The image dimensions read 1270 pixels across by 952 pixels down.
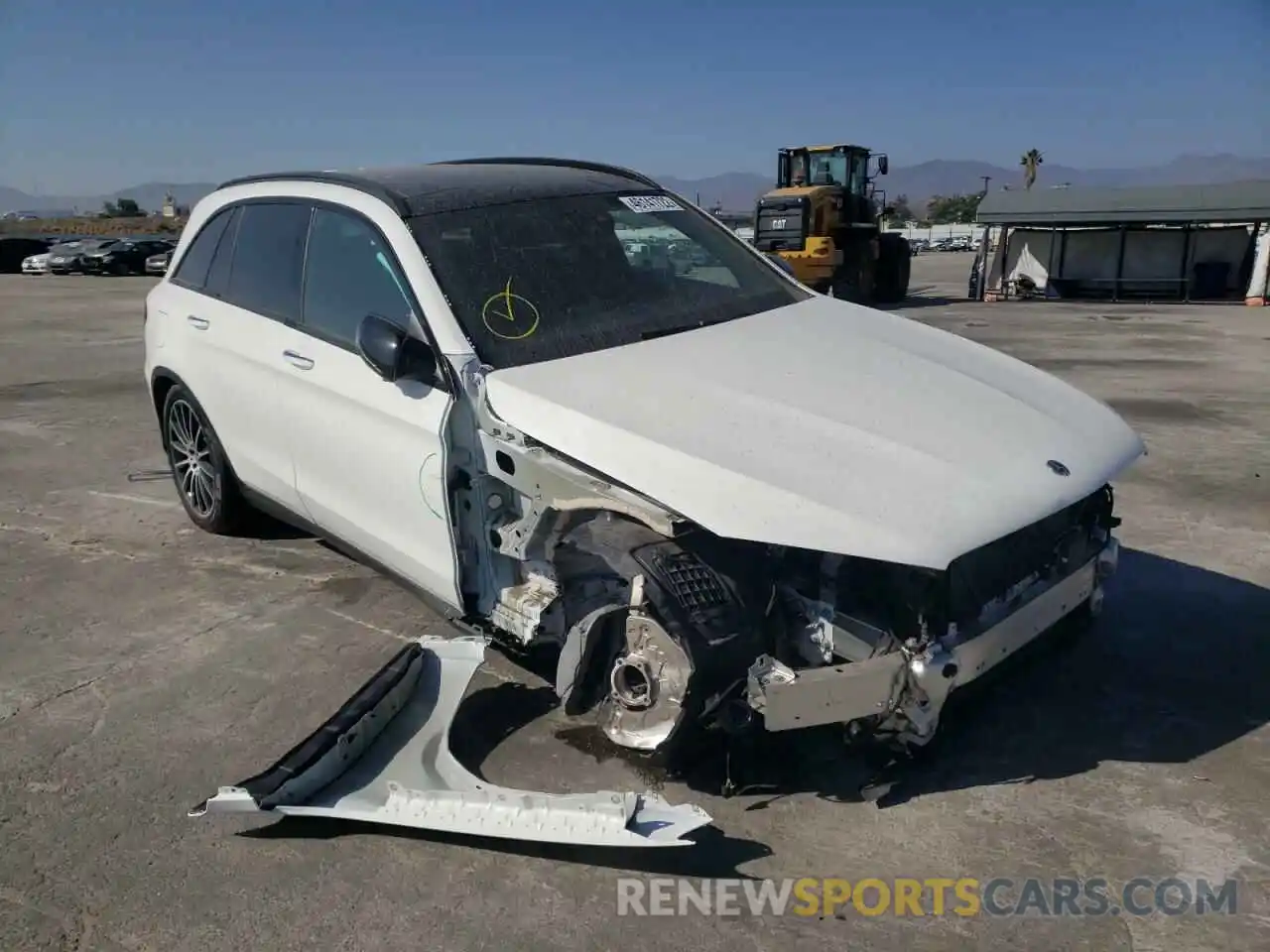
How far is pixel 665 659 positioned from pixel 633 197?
239 centimetres

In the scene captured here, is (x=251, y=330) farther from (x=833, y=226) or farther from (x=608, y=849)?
(x=833, y=226)

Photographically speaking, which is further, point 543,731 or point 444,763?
point 543,731

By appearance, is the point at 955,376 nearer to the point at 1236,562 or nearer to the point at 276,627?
the point at 1236,562

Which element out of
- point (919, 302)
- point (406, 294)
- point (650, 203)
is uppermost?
point (650, 203)

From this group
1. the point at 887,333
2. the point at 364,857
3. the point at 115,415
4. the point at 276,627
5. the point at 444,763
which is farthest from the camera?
the point at 115,415

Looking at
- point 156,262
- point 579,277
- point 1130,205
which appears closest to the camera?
point 579,277

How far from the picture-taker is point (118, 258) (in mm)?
33906

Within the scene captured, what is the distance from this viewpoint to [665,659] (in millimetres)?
2990

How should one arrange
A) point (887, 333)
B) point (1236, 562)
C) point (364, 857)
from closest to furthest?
point (364, 857)
point (887, 333)
point (1236, 562)

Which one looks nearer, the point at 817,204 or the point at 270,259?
the point at 270,259

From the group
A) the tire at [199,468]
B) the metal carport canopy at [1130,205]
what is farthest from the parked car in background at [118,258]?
the tire at [199,468]

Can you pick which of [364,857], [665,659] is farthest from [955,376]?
[364,857]

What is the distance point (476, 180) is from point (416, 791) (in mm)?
2476

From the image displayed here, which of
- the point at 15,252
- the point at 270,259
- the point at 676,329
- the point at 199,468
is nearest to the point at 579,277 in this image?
the point at 676,329
